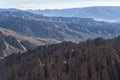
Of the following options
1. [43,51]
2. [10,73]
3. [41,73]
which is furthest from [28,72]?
[43,51]

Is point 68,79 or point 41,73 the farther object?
point 41,73

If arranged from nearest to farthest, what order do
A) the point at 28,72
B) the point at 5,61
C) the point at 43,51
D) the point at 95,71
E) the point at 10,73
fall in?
the point at 95,71
the point at 28,72
the point at 10,73
the point at 43,51
the point at 5,61

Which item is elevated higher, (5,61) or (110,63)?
(110,63)

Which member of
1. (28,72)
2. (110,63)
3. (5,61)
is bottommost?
(5,61)

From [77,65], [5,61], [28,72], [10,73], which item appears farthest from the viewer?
[5,61]

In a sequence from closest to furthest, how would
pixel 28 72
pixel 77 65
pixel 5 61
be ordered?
pixel 77 65, pixel 28 72, pixel 5 61

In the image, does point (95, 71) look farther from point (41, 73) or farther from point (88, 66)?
point (41, 73)

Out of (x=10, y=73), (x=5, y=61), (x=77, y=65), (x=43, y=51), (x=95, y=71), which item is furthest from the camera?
(x=5, y=61)

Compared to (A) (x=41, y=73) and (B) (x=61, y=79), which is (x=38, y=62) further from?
(B) (x=61, y=79)

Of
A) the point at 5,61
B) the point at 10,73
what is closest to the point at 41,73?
the point at 10,73
